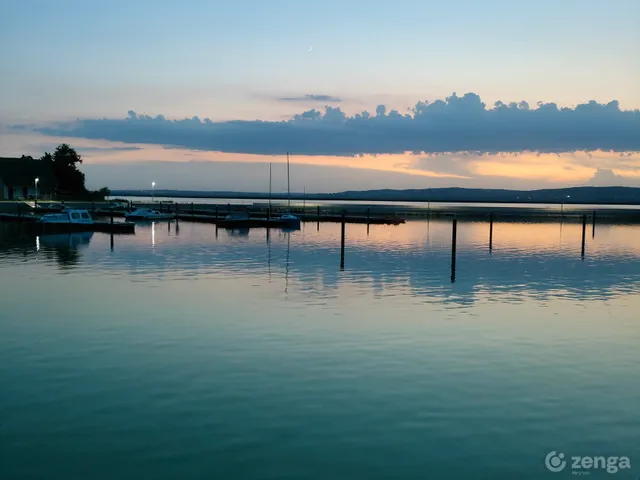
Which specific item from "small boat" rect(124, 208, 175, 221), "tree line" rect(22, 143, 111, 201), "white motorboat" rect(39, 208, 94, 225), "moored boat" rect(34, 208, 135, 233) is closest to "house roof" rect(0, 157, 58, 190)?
"tree line" rect(22, 143, 111, 201)

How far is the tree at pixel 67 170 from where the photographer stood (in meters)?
121

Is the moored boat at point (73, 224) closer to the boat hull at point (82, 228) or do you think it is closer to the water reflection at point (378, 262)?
the boat hull at point (82, 228)

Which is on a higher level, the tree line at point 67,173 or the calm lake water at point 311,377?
the tree line at point 67,173

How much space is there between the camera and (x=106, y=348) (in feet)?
63.7

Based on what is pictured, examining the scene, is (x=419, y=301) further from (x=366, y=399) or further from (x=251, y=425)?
(x=251, y=425)

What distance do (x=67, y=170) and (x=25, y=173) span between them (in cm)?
1018

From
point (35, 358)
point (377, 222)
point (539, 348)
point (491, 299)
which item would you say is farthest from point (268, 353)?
point (377, 222)

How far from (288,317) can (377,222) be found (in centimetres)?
8490

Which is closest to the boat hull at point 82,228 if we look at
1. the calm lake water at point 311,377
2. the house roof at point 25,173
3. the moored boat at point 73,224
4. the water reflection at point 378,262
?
the moored boat at point 73,224

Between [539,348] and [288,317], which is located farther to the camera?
[288,317]

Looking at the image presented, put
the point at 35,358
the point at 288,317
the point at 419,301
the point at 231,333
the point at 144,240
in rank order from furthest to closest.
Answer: the point at 144,240 < the point at 419,301 < the point at 288,317 < the point at 231,333 < the point at 35,358

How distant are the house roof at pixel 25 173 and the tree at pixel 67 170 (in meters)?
3.45

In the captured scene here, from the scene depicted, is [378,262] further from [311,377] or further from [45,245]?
[311,377]

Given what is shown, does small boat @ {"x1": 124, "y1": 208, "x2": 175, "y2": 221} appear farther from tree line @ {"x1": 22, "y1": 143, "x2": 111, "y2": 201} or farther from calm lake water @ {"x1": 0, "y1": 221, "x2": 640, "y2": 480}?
calm lake water @ {"x1": 0, "y1": 221, "x2": 640, "y2": 480}
